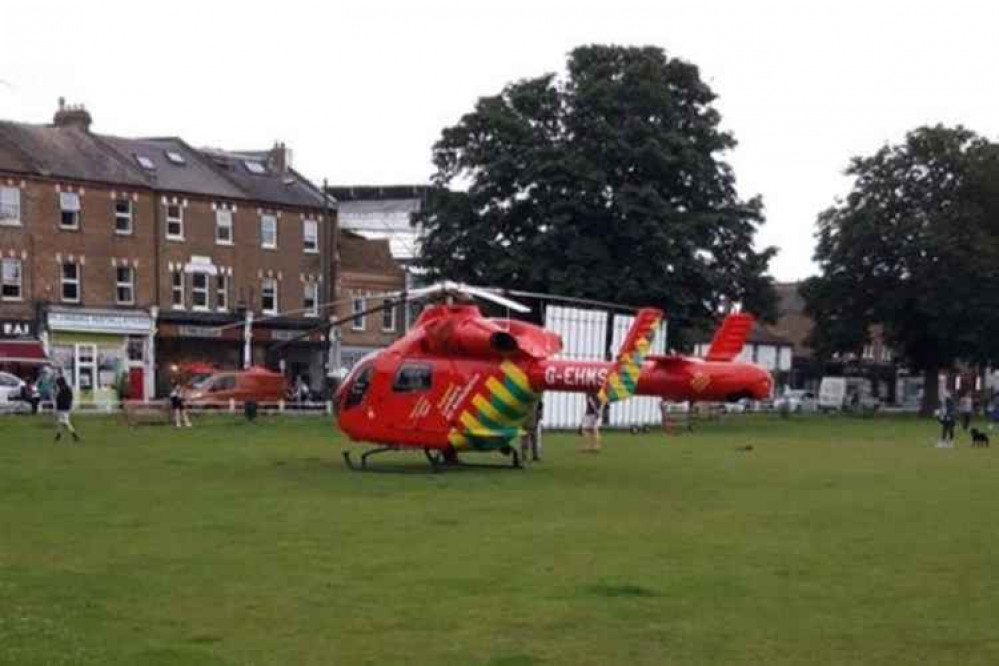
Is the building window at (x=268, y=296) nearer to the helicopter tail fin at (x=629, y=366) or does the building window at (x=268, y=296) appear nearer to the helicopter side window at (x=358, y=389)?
the helicopter side window at (x=358, y=389)

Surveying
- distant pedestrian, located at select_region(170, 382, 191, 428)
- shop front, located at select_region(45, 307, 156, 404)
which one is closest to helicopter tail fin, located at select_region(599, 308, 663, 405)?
distant pedestrian, located at select_region(170, 382, 191, 428)

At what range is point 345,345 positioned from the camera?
68562 millimetres

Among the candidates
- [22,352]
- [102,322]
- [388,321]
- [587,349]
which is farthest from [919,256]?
[22,352]

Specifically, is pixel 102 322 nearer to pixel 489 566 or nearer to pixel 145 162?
pixel 145 162

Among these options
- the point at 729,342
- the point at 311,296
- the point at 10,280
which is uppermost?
the point at 10,280

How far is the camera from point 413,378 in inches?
1005

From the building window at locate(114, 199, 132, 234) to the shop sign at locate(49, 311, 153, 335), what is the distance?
3793mm

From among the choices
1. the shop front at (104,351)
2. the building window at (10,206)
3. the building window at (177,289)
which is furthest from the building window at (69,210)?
the building window at (177,289)

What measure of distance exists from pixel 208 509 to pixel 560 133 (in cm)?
3705

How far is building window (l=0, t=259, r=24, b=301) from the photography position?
53656mm

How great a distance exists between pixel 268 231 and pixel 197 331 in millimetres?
6795

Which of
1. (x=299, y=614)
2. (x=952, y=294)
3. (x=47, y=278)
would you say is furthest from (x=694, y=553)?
(x=952, y=294)

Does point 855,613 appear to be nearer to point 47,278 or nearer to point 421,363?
point 421,363

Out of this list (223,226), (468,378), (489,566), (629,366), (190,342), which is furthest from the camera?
(223,226)
